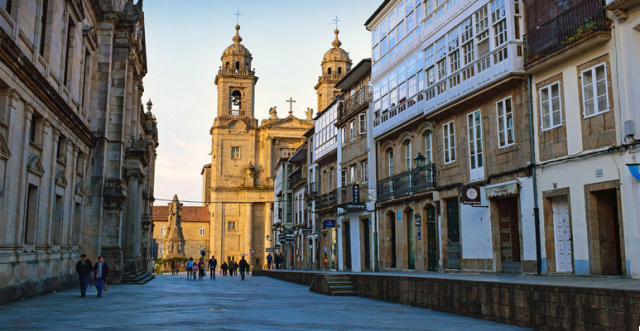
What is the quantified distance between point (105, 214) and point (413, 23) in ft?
52.5

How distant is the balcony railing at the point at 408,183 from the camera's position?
2525cm

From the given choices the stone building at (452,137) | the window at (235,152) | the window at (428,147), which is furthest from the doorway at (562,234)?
the window at (235,152)

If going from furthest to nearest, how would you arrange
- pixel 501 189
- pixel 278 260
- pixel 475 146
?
pixel 278 260 < pixel 475 146 < pixel 501 189

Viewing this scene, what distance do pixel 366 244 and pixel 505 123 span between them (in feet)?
48.8

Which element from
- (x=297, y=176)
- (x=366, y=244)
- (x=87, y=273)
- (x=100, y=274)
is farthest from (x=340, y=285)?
(x=297, y=176)

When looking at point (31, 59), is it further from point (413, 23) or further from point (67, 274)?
point (413, 23)

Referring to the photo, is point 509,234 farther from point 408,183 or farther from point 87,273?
point 87,273

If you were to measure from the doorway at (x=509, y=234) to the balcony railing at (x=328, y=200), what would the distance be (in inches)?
656

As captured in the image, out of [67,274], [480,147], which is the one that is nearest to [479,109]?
[480,147]

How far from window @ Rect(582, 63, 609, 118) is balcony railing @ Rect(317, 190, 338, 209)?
21222 mm

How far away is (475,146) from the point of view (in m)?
22.0

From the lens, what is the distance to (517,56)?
62.9ft

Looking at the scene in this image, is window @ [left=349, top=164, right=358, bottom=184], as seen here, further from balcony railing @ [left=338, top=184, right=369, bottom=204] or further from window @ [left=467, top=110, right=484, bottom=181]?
window @ [left=467, top=110, right=484, bottom=181]

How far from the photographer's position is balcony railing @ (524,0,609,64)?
53.3ft
